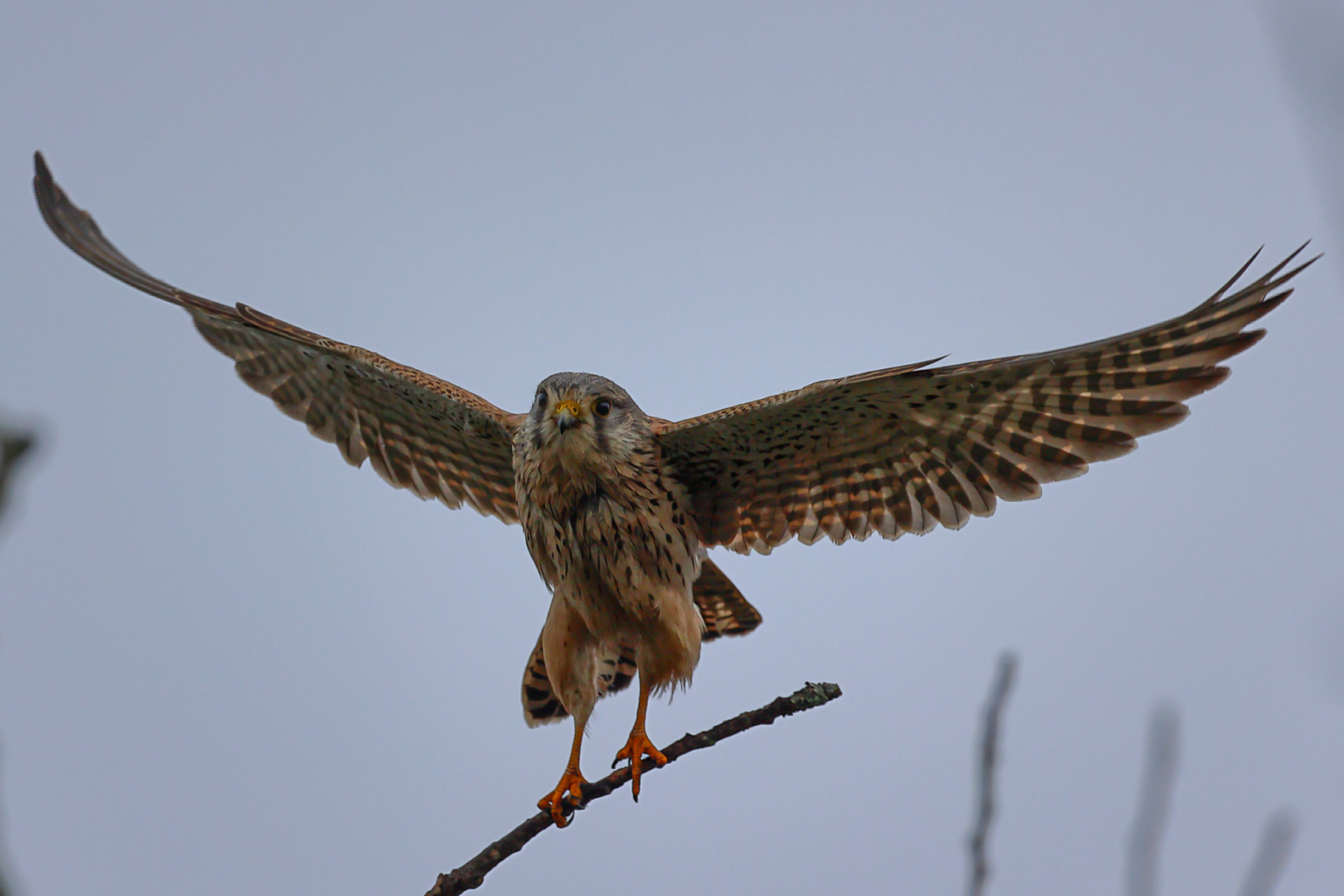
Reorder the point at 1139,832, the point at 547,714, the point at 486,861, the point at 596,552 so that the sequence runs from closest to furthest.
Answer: the point at 1139,832 < the point at 486,861 < the point at 596,552 < the point at 547,714

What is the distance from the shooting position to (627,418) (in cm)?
514

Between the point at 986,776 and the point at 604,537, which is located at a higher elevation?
the point at 604,537

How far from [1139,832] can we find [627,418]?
3.54 m

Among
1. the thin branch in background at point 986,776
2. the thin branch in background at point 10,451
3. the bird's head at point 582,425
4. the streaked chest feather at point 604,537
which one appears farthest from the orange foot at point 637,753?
the thin branch in background at point 10,451

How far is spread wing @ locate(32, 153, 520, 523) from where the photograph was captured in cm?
561

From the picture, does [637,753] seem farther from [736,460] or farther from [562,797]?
[736,460]

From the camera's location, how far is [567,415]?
4820mm

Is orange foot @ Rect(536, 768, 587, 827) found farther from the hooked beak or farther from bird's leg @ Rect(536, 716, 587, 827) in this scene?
the hooked beak

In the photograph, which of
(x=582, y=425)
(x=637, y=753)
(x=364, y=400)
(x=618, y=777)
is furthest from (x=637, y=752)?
(x=364, y=400)

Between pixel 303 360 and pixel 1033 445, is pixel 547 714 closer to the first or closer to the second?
Answer: pixel 303 360

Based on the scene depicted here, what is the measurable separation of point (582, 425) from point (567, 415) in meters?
0.09

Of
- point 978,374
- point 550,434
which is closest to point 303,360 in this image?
point 550,434

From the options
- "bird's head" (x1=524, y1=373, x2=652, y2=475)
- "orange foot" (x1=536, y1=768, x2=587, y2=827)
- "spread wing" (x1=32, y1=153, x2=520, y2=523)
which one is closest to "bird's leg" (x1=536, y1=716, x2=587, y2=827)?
"orange foot" (x1=536, y1=768, x2=587, y2=827)

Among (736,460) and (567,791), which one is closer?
(567,791)
